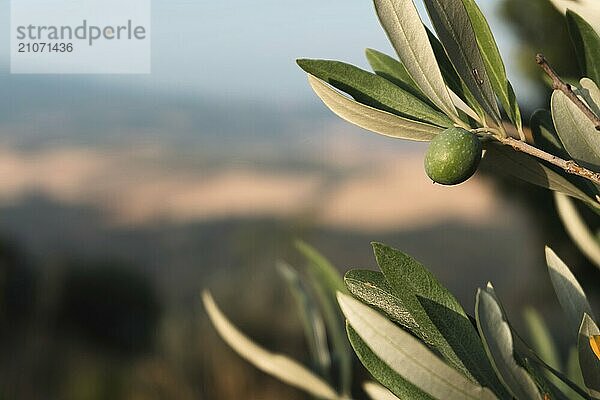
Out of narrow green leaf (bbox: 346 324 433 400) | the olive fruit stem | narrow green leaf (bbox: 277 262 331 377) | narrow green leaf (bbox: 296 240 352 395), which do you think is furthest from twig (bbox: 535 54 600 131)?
narrow green leaf (bbox: 277 262 331 377)

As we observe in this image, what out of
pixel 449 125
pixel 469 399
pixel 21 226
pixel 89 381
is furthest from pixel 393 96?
pixel 21 226

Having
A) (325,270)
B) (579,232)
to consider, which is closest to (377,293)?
(325,270)

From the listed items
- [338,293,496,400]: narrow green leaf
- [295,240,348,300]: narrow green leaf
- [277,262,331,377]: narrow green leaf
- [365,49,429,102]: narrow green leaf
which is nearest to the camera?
[338,293,496,400]: narrow green leaf

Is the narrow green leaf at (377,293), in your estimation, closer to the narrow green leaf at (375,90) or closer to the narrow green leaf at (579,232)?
the narrow green leaf at (375,90)

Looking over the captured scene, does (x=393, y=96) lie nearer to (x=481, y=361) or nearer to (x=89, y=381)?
(x=481, y=361)

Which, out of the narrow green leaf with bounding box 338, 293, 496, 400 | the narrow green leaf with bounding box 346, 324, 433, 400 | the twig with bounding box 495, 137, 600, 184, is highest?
the twig with bounding box 495, 137, 600, 184

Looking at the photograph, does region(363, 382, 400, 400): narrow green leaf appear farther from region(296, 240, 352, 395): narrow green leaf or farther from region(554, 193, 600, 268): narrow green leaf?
region(554, 193, 600, 268): narrow green leaf

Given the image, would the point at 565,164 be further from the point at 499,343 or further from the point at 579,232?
the point at 579,232
